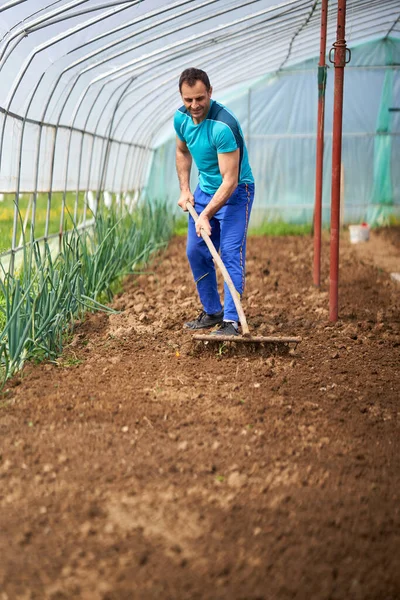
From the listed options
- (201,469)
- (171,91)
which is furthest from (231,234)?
(171,91)

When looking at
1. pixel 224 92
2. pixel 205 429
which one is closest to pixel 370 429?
pixel 205 429

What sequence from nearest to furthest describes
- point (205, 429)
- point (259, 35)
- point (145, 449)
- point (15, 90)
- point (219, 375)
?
point (145, 449), point (205, 429), point (219, 375), point (15, 90), point (259, 35)

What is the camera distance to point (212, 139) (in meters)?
4.16

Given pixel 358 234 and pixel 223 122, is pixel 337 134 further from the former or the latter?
pixel 358 234

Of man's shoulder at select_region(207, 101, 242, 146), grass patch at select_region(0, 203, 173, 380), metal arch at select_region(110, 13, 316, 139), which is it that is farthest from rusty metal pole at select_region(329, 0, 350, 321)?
metal arch at select_region(110, 13, 316, 139)

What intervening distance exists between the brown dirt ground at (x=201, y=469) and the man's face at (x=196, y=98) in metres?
1.21

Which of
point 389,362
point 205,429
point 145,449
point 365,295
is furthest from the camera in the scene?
point 365,295

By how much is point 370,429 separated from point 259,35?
4817 millimetres

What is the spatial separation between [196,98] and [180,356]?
4.30 ft

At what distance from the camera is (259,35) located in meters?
7.04

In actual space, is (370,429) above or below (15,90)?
below

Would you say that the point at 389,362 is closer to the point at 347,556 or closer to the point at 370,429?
the point at 370,429

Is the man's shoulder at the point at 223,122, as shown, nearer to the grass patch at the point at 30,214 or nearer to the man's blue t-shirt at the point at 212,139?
the man's blue t-shirt at the point at 212,139

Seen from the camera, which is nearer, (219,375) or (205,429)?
(205,429)
